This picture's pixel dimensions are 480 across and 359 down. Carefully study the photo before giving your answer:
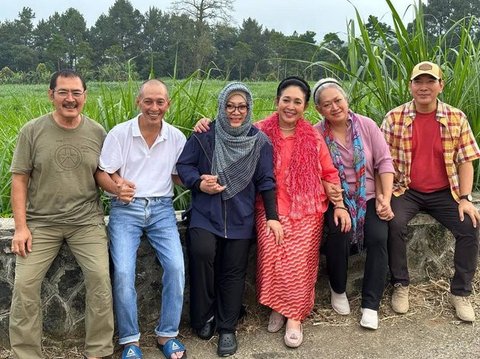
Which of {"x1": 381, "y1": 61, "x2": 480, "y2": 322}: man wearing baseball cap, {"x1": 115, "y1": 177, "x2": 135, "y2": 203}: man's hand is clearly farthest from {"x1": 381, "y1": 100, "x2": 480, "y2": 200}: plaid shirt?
{"x1": 115, "y1": 177, "x2": 135, "y2": 203}: man's hand

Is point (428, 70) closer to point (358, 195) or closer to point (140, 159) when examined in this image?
point (358, 195)

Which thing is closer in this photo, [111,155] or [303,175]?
[111,155]

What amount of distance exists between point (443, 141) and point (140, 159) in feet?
6.17

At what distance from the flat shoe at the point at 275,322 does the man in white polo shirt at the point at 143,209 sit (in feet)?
1.88

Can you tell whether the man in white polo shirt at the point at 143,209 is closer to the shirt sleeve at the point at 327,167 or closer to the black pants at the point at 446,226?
the shirt sleeve at the point at 327,167

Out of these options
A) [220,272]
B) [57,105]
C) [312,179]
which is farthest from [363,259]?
[57,105]

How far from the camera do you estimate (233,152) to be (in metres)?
3.13

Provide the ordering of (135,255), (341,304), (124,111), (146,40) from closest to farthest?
(135,255) → (341,304) → (124,111) → (146,40)

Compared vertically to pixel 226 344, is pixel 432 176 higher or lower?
higher

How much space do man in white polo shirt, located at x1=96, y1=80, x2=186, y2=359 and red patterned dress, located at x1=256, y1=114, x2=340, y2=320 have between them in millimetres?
523

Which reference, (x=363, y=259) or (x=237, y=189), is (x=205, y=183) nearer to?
(x=237, y=189)

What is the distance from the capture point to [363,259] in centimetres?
362

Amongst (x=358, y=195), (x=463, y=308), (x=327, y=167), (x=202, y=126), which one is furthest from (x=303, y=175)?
(x=463, y=308)

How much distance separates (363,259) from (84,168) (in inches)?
74.8
